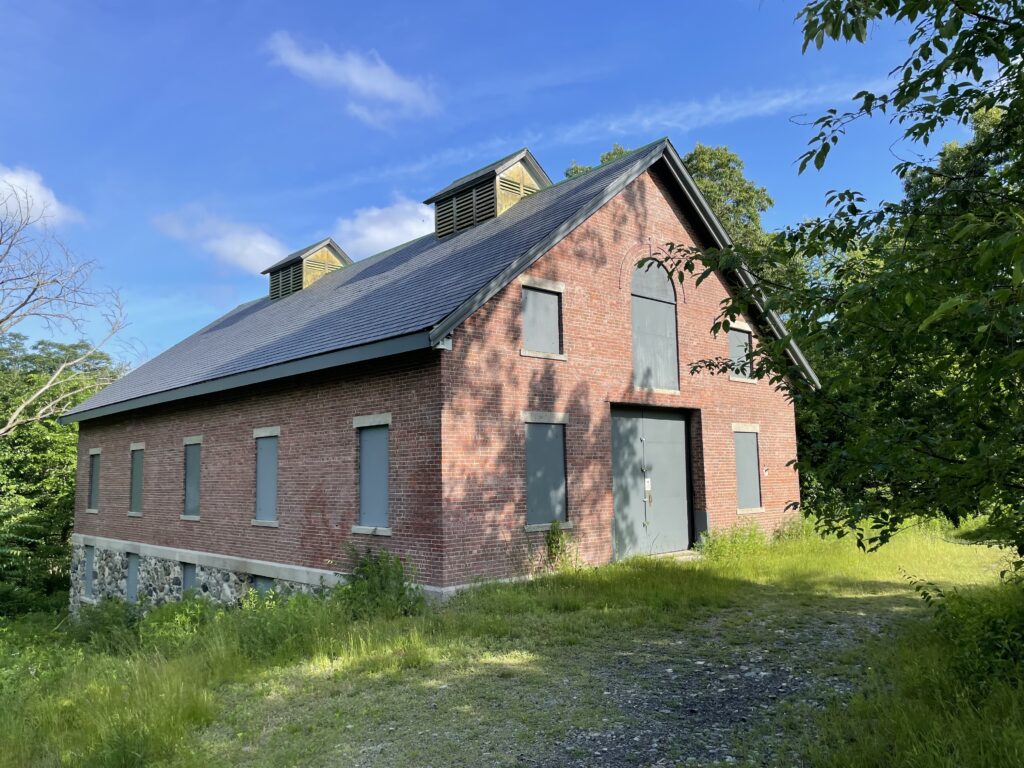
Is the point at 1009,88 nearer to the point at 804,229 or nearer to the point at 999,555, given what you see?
the point at 804,229

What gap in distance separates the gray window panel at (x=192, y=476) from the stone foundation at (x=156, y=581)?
4.72 ft

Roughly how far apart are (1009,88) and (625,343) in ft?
33.6

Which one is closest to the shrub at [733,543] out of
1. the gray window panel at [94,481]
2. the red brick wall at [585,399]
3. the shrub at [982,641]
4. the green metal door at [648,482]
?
the red brick wall at [585,399]

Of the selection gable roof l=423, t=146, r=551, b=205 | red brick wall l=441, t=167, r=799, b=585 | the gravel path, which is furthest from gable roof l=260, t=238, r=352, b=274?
the gravel path

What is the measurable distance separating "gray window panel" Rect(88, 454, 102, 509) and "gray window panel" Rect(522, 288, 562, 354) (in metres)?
16.6

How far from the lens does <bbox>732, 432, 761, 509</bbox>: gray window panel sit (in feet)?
56.7

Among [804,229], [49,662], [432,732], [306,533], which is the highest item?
[804,229]

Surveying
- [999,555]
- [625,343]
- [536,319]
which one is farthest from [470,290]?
[999,555]

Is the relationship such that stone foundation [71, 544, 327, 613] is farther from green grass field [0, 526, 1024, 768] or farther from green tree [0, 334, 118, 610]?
green tree [0, 334, 118, 610]

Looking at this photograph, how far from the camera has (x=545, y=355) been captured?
44.5ft

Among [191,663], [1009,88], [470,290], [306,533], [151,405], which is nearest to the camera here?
[1009,88]

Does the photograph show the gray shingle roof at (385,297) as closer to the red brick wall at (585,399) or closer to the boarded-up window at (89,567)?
the red brick wall at (585,399)

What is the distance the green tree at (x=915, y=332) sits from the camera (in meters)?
4.19

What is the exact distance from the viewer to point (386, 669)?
758 centimetres
